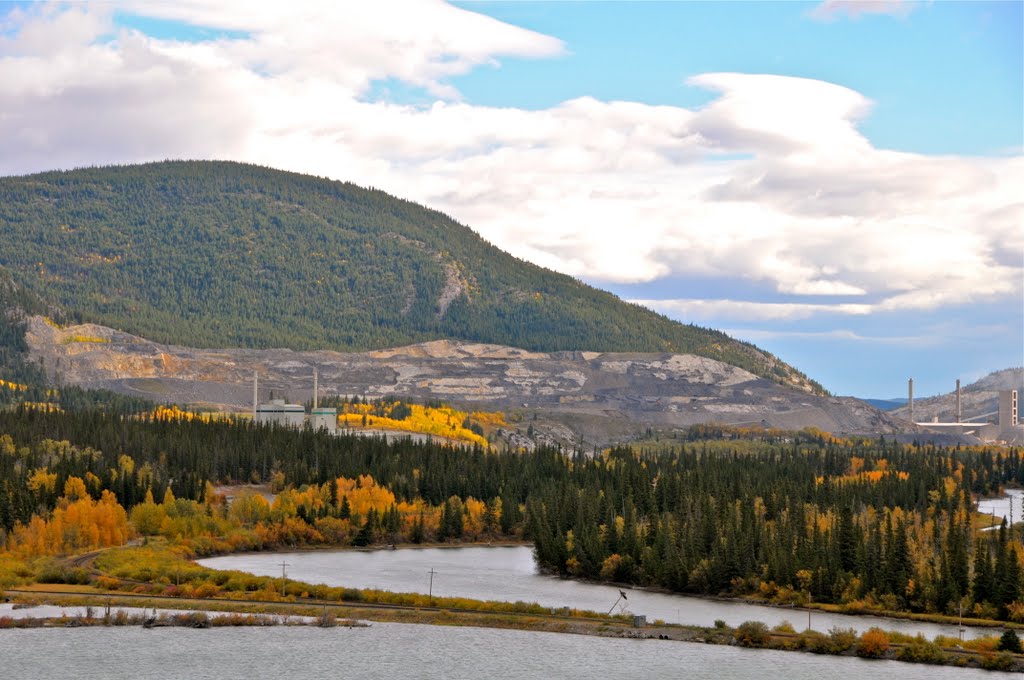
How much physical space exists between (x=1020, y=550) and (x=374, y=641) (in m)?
71.9

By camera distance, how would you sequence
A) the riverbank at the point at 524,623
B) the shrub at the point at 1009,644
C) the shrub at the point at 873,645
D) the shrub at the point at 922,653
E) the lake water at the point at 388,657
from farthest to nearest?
the shrub at the point at 873,645, the riverbank at the point at 524,623, the shrub at the point at 1009,644, the shrub at the point at 922,653, the lake water at the point at 388,657

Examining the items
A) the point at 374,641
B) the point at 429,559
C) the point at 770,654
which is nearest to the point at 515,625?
the point at 374,641

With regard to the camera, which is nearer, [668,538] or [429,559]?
[668,538]

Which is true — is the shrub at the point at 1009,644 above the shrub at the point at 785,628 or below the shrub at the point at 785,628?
above

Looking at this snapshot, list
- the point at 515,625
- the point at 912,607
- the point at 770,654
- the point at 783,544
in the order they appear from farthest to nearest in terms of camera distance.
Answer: the point at 783,544
the point at 912,607
the point at 515,625
the point at 770,654

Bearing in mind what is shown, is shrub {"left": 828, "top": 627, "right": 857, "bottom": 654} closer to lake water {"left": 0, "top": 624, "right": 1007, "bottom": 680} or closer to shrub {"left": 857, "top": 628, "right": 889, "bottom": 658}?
shrub {"left": 857, "top": 628, "right": 889, "bottom": 658}

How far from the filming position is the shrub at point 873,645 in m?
127

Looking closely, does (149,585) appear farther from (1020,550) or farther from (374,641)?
(1020,550)

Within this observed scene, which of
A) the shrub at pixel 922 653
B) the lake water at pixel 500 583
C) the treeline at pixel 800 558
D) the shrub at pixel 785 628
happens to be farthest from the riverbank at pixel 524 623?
the treeline at pixel 800 558

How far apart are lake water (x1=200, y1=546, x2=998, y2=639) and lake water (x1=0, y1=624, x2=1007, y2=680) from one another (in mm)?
13958

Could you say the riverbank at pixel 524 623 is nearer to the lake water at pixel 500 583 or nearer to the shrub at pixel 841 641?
the shrub at pixel 841 641

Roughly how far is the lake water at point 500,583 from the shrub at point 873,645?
30.9 feet

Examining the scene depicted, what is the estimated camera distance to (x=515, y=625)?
13862 centimetres

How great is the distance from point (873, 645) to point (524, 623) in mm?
28341
